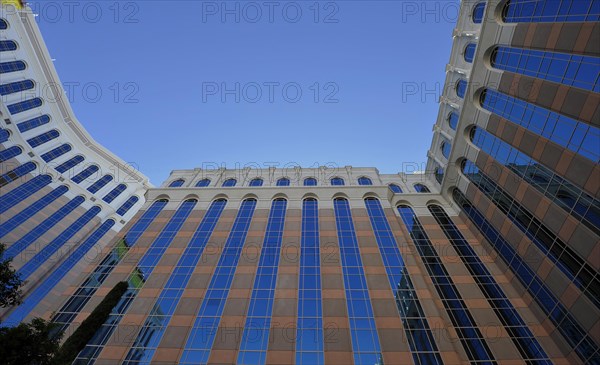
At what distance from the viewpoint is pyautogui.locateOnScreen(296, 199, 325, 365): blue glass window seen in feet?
69.7

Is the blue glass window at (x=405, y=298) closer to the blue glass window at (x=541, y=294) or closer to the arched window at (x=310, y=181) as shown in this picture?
the blue glass window at (x=541, y=294)

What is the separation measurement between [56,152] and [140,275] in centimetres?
4284

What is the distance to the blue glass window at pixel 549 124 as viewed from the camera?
Answer: 1986cm

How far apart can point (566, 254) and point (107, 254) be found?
127ft

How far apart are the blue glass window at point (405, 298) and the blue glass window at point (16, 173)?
173 ft

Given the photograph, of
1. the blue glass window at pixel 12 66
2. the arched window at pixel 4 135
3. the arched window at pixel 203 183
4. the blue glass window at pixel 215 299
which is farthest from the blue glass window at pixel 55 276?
the blue glass window at pixel 215 299

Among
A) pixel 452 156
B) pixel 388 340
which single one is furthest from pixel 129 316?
pixel 452 156

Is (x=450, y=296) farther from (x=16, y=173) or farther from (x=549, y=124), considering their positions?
(x=16, y=173)

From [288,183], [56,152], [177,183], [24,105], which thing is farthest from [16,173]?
[288,183]

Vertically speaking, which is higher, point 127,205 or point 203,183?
point 203,183

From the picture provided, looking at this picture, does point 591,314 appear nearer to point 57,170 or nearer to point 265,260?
point 265,260

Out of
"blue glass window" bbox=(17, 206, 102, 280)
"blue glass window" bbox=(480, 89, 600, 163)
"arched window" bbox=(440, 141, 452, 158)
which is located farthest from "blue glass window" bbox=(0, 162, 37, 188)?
"blue glass window" bbox=(480, 89, 600, 163)

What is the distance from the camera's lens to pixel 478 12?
33469 mm

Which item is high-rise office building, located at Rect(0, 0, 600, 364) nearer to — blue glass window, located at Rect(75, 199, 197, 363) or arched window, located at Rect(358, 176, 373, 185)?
blue glass window, located at Rect(75, 199, 197, 363)
